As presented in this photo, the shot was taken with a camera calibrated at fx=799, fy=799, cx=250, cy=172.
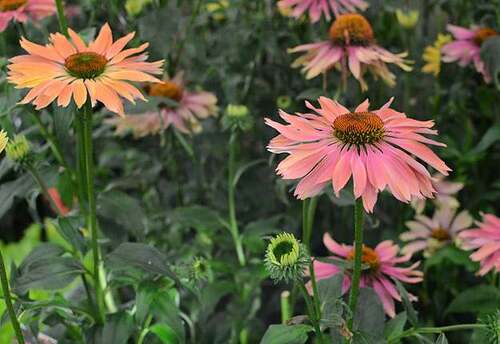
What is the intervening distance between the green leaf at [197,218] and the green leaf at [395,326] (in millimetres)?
320

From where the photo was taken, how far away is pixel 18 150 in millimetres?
839

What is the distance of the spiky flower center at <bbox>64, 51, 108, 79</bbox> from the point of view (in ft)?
2.36

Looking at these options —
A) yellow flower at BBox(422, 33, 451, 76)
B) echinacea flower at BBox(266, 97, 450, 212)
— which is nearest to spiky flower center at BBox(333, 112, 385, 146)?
echinacea flower at BBox(266, 97, 450, 212)

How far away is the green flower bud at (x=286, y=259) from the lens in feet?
2.00

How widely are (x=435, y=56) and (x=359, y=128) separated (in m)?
0.67

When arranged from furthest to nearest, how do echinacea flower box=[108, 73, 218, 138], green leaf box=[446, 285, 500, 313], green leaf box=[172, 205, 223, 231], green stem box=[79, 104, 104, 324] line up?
1. echinacea flower box=[108, 73, 218, 138]
2. green leaf box=[172, 205, 223, 231]
3. green leaf box=[446, 285, 500, 313]
4. green stem box=[79, 104, 104, 324]

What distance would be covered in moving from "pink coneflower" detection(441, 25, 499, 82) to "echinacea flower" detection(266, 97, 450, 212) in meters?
0.51

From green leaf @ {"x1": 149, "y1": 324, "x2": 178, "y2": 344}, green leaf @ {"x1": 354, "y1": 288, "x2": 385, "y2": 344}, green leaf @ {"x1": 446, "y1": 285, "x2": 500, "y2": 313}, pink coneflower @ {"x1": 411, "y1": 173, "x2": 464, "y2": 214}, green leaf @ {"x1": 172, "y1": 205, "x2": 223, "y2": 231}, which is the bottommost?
green leaf @ {"x1": 446, "y1": 285, "x2": 500, "y2": 313}

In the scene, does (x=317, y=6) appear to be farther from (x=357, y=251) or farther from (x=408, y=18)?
(x=357, y=251)

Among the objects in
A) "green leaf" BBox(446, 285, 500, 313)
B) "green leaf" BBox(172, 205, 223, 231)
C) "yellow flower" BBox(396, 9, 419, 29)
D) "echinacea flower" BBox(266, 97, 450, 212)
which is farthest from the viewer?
"yellow flower" BBox(396, 9, 419, 29)

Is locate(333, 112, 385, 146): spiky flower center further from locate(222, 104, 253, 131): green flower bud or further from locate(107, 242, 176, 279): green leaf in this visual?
locate(222, 104, 253, 131): green flower bud

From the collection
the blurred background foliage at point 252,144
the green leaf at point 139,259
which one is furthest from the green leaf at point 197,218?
the green leaf at point 139,259

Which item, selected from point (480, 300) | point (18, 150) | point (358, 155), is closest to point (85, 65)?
point (18, 150)

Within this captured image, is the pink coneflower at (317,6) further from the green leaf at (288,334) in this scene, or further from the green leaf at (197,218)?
the green leaf at (288,334)
